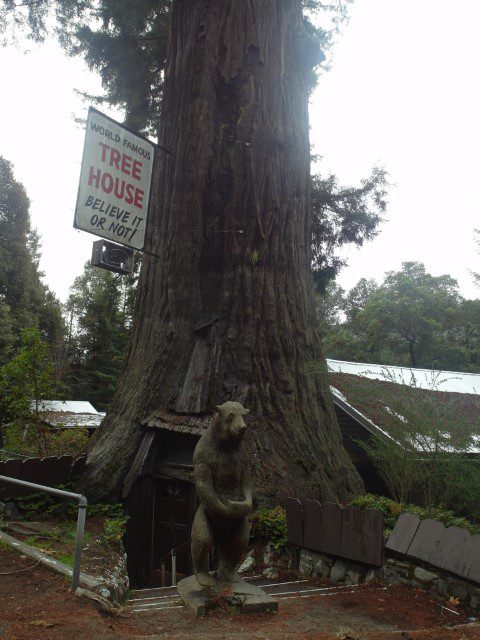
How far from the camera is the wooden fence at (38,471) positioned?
7574mm

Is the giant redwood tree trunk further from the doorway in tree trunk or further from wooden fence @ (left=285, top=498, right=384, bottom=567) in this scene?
wooden fence @ (left=285, top=498, right=384, bottom=567)

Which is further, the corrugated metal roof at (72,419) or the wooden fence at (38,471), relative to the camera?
the corrugated metal roof at (72,419)

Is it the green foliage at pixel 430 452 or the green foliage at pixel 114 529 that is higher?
the green foliage at pixel 430 452

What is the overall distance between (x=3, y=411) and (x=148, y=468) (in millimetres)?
5768

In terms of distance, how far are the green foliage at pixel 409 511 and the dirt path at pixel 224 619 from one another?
73 cm

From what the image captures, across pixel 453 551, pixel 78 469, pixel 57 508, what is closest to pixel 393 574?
pixel 453 551

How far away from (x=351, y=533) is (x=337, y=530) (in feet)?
0.58

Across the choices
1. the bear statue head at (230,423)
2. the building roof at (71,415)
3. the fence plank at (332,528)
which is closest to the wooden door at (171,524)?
the fence plank at (332,528)

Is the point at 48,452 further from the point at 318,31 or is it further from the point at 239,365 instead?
A: the point at 318,31

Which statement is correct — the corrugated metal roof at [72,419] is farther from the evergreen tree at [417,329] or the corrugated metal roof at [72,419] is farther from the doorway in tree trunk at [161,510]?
the evergreen tree at [417,329]

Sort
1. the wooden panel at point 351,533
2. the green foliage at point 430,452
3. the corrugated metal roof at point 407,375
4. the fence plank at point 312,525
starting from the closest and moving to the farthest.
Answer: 1. the wooden panel at point 351,533
2. the fence plank at point 312,525
3. the green foliage at point 430,452
4. the corrugated metal roof at point 407,375

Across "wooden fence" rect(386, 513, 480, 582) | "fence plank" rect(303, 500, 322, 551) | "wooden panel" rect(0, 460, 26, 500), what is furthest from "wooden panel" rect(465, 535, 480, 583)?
"wooden panel" rect(0, 460, 26, 500)

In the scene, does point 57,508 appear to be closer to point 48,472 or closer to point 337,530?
point 48,472

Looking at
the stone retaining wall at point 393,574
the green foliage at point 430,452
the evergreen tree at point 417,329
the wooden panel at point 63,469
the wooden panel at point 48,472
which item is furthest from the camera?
the evergreen tree at point 417,329
